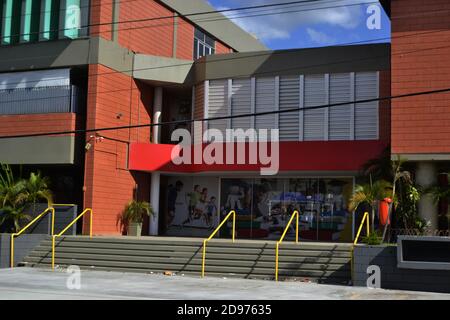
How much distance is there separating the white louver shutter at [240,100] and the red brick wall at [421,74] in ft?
25.3

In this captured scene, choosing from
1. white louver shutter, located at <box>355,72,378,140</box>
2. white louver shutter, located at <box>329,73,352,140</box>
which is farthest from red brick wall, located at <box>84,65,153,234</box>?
white louver shutter, located at <box>355,72,378,140</box>

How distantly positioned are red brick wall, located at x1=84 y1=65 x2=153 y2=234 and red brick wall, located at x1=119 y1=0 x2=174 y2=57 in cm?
211

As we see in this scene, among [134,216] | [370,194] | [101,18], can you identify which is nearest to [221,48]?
[101,18]

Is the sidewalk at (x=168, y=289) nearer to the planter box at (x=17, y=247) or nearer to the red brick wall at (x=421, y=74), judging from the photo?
the planter box at (x=17, y=247)

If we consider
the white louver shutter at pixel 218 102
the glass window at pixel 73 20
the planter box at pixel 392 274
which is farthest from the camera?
the white louver shutter at pixel 218 102

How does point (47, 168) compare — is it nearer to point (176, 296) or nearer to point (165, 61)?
point (165, 61)

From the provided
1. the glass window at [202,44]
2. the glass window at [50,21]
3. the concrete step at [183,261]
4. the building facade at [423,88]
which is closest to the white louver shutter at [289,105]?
the building facade at [423,88]

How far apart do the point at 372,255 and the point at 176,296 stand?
6.15 metres

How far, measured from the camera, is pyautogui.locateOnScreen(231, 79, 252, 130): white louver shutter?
28.1 m

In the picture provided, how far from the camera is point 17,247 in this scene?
74.4 feet

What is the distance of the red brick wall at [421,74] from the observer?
71.2 ft

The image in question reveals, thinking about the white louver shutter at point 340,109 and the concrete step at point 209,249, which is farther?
the white louver shutter at point 340,109

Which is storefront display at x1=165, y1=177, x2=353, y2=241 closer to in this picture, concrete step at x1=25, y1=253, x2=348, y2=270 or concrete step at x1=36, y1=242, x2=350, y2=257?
concrete step at x1=36, y1=242, x2=350, y2=257
